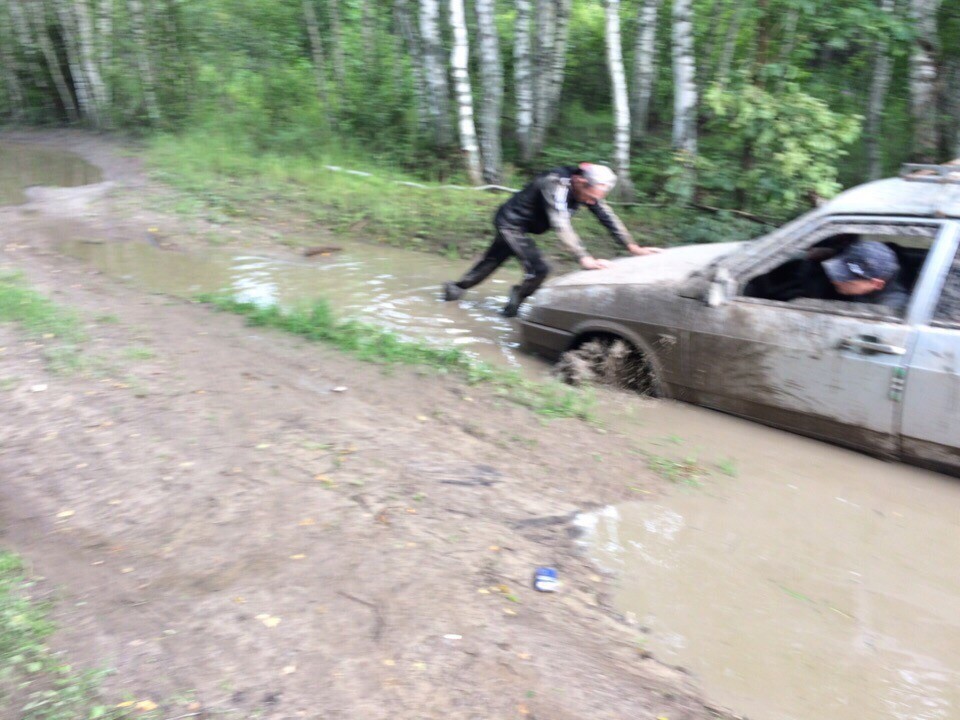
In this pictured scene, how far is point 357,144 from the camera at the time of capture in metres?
14.2

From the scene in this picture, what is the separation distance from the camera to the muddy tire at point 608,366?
5340 millimetres

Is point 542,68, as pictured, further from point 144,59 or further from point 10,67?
point 10,67

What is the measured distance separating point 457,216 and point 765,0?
4.70 meters

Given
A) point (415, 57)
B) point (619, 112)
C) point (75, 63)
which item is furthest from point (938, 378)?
point (75, 63)

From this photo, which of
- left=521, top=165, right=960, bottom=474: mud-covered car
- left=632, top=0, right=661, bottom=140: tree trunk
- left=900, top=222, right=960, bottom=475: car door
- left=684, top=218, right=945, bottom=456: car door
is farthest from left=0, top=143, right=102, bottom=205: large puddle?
left=900, top=222, right=960, bottom=475: car door

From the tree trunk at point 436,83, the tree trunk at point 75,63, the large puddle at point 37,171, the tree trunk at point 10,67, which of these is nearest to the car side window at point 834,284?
the tree trunk at point 436,83

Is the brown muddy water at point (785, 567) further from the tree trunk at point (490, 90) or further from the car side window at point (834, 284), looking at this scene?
the tree trunk at point (490, 90)

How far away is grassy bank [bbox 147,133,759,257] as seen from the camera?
381 inches

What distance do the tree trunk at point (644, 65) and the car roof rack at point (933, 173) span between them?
727cm

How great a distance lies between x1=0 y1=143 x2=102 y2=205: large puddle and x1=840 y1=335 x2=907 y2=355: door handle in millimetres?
10611

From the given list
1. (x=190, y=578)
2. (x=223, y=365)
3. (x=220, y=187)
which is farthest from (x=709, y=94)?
(x=190, y=578)

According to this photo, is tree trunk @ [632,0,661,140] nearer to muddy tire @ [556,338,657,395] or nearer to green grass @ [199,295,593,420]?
green grass @ [199,295,593,420]

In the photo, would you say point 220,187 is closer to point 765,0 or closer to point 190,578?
point 765,0

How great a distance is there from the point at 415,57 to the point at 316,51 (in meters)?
2.75
